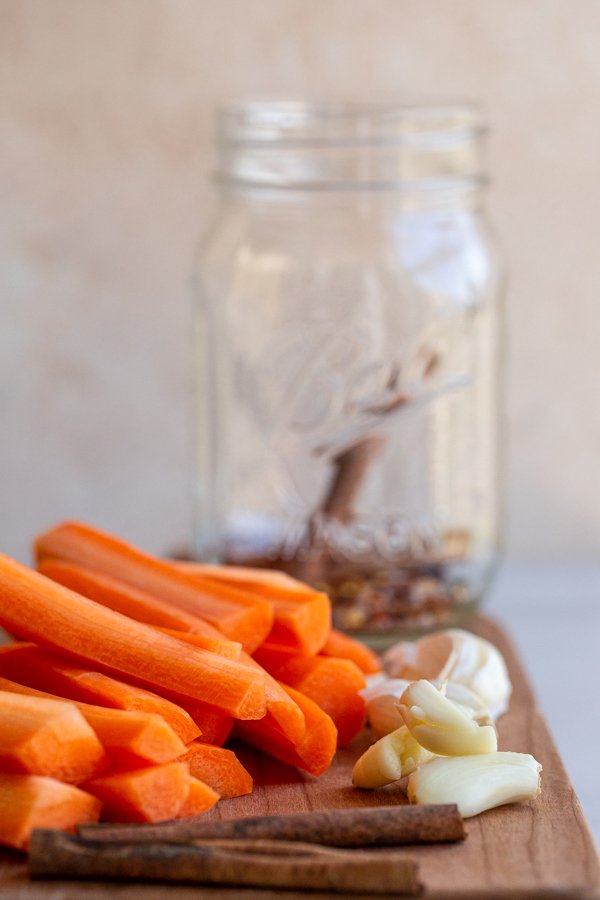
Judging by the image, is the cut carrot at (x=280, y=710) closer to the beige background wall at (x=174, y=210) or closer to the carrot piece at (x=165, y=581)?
the carrot piece at (x=165, y=581)

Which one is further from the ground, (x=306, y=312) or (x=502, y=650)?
(x=306, y=312)

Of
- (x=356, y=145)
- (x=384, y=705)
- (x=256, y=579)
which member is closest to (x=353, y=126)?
(x=356, y=145)

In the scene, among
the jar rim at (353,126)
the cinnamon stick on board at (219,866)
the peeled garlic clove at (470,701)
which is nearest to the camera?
the cinnamon stick on board at (219,866)

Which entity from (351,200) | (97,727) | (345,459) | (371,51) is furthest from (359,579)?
(371,51)

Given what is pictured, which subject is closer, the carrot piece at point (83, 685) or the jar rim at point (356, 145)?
the carrot piece at point (83, 685)

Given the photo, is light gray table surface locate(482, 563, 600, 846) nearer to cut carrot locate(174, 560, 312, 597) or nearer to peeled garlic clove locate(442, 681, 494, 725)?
peeled garlic clove locate(442, 681, 494, 725)

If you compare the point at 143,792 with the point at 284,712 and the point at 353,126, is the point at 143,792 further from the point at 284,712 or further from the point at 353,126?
the point at 353,126

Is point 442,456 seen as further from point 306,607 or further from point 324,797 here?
point 324,797

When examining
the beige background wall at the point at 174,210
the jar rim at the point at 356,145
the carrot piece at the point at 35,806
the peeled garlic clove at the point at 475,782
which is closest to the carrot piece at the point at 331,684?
the peeled garlic clove at the point at 475,782
